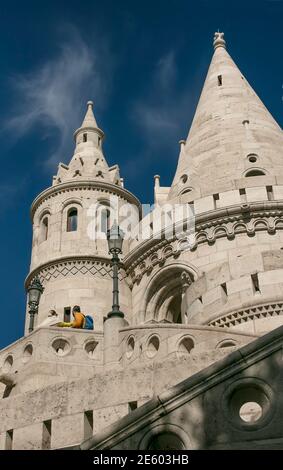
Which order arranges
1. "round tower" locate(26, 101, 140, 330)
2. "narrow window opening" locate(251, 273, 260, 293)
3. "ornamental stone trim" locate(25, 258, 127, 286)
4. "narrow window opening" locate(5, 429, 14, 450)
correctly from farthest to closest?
"ornamental stone trim" locate(25, 258, 127, 286), "round tower" locate(26, 101, 140, 330), "narrow window opening" locate(251, 273, 260, 293), "narrow window opening" locate(5, 429, 14, 450)

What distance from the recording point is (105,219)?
25.2 m

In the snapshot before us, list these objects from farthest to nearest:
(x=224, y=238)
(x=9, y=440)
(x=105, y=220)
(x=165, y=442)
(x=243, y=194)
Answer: (x=105, y=220), (x=243, y=194), (x=224, y=238), (x=9, y=440), (x=165, y=442)

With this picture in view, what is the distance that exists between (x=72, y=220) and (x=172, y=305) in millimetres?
4542

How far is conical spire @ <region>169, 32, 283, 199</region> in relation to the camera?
23.3 meters

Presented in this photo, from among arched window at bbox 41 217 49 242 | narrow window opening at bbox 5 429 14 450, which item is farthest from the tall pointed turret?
narrow window opening at bbox 5 429 14 450

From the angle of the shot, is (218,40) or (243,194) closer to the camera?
(243,194)

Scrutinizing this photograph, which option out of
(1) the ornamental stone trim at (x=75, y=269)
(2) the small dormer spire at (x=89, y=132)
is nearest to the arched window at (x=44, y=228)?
(1) the ornamental stone trim at (x=75, y=269)

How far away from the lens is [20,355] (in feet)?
56.0

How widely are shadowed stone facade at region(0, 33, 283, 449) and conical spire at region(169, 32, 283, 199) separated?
6 centimetres

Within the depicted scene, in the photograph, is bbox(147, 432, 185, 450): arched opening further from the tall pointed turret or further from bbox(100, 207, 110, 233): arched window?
the tall pointed turret

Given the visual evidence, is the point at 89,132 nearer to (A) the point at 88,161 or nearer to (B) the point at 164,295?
(A) the point at 88,161

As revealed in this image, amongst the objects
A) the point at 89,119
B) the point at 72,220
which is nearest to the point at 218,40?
the point at 89,119

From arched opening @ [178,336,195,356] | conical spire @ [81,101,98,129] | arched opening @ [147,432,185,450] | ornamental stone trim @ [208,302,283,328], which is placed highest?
conical spire @ [81,101,98,129]

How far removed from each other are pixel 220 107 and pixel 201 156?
297 centimetres
